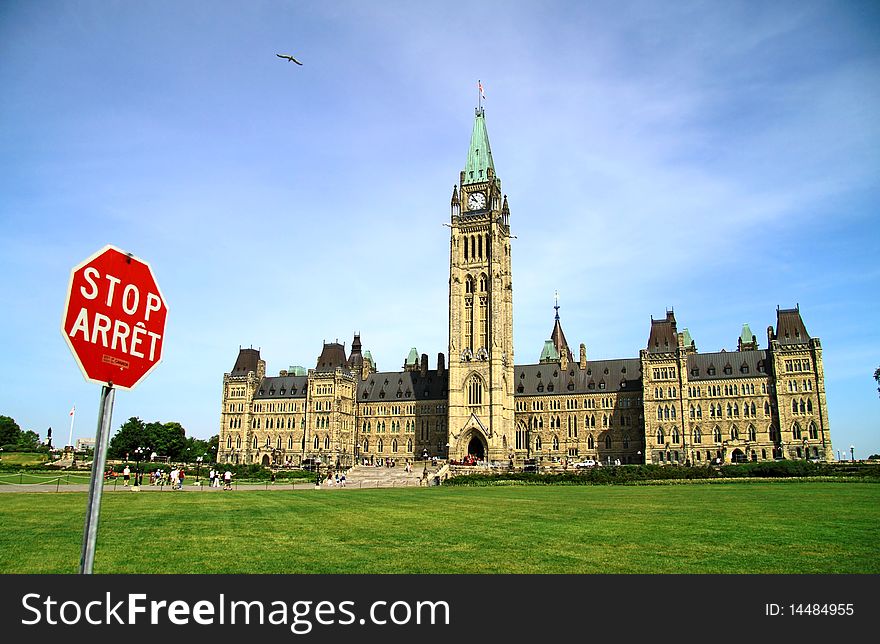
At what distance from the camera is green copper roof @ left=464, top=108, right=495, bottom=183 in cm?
11331

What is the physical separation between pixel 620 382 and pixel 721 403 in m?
17.0

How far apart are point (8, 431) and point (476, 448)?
8609 centimetres

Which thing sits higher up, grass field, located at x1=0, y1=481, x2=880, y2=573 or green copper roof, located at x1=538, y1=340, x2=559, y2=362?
green copper roof, located at x1=538, y1=340, x2=559, y2=362

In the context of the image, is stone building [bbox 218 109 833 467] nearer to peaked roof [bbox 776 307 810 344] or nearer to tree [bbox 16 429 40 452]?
peaked roof [bbox 776 307 810 344]

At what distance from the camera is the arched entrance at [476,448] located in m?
103

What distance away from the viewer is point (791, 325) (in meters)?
97.2

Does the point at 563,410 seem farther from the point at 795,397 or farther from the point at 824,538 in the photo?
the point at 824,538

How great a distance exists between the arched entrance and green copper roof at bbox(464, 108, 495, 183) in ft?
145

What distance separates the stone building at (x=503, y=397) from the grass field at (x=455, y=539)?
74508 millimetres

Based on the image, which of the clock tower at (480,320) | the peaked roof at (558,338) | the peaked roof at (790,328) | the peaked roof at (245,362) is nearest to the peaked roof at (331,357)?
the peaked roof at (245,362)

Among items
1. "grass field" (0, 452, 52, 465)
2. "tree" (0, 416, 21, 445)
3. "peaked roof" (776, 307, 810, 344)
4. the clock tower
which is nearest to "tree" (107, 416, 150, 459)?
"grass field" (0, 452, 52, 465)

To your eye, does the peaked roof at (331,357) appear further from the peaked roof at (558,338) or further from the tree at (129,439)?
the peaked roof at (558,338)
